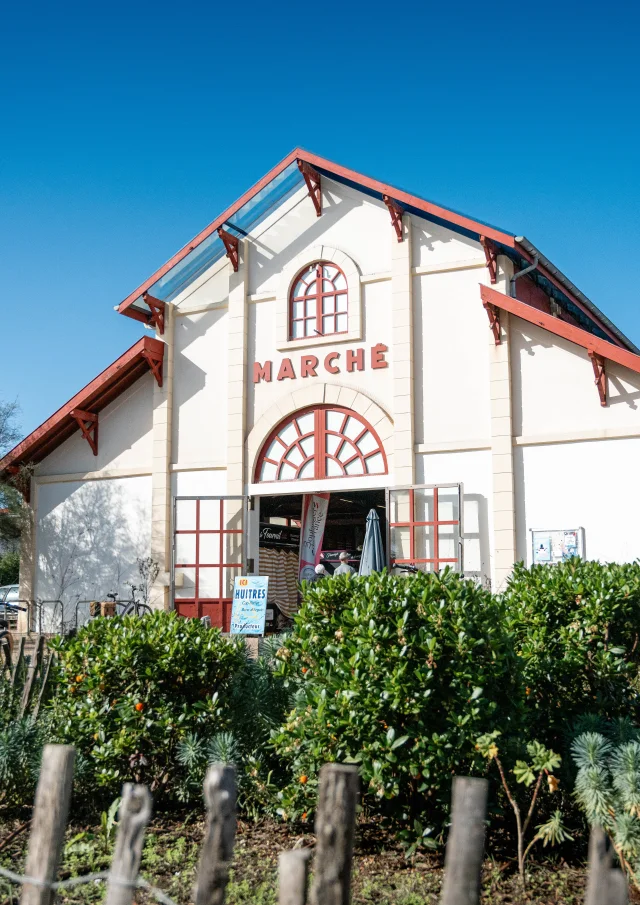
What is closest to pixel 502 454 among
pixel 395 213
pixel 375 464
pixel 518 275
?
pixel 375 464

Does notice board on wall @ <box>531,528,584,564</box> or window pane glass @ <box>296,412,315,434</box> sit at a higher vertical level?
window pane glass @ <box>296,412,315,434</box>

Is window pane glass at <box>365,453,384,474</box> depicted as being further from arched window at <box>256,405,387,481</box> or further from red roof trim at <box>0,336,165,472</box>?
red roof trim at <box>0,336,165,472</box>

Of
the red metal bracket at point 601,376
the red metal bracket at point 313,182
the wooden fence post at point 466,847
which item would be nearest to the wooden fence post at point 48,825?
the wooden fence post at point 466,847

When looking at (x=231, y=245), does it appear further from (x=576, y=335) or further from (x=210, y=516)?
(x=576, y=335)

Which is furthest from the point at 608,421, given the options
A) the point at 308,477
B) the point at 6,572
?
the point at 6,572

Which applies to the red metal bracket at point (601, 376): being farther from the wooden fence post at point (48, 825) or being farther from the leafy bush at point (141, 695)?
the wooden fence post at point (48, 825)

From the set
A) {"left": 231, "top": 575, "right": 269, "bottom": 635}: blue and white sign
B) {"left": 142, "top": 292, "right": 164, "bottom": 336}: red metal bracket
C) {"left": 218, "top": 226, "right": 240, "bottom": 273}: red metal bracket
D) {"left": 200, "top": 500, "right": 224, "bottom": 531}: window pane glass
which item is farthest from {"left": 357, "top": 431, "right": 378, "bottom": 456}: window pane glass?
{"left": 142, "top": 292, "right": 164, "bottom": 336}: red metal bracket

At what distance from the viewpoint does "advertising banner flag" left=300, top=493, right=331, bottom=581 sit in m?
15.7

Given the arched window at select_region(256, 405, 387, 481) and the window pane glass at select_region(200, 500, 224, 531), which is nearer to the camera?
the arched window at select_region(256, 405, 387, 481)

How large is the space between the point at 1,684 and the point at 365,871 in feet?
9.68

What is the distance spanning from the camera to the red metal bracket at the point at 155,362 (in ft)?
49.7

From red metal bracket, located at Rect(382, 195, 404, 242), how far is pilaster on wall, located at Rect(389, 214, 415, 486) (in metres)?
0.08

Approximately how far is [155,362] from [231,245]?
2378 mm

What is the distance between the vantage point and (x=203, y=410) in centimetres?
1520
